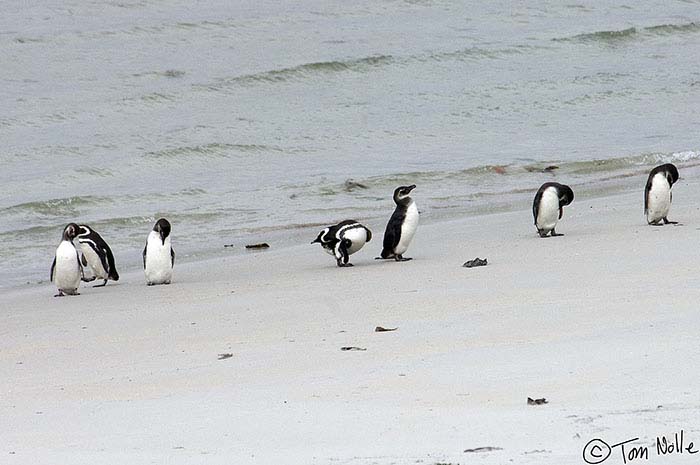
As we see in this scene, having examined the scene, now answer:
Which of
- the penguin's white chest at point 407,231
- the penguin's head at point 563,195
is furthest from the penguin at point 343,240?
the penguin's head at point 563,195

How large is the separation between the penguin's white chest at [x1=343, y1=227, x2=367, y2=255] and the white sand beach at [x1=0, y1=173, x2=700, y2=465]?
0.19 metres

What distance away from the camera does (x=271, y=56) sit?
89.6ft

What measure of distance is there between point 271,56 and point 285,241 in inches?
600

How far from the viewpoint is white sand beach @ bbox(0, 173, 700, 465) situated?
4492 millimetres

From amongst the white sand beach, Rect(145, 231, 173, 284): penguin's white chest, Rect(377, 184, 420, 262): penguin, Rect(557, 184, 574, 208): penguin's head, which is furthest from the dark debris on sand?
Rect(145, 231, 173, 284): penguin's white chest

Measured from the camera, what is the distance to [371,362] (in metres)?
5.93

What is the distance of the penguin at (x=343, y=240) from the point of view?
10297 millimetres

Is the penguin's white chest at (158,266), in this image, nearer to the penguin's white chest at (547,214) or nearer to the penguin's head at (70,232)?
the penguin's head at (70,232)

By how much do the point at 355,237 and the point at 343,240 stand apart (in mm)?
133

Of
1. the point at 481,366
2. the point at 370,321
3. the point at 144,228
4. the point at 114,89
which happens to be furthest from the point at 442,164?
the point at 481,366

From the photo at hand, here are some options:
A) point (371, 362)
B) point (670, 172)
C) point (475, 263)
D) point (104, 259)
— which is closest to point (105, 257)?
point (104, 259)

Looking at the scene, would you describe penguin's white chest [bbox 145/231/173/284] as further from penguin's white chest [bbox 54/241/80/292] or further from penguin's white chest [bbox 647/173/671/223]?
penguin's white chest [bbox 647/173/671/223]

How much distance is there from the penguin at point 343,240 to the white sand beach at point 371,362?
149 mm

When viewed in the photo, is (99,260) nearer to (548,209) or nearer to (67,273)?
(67,273)
